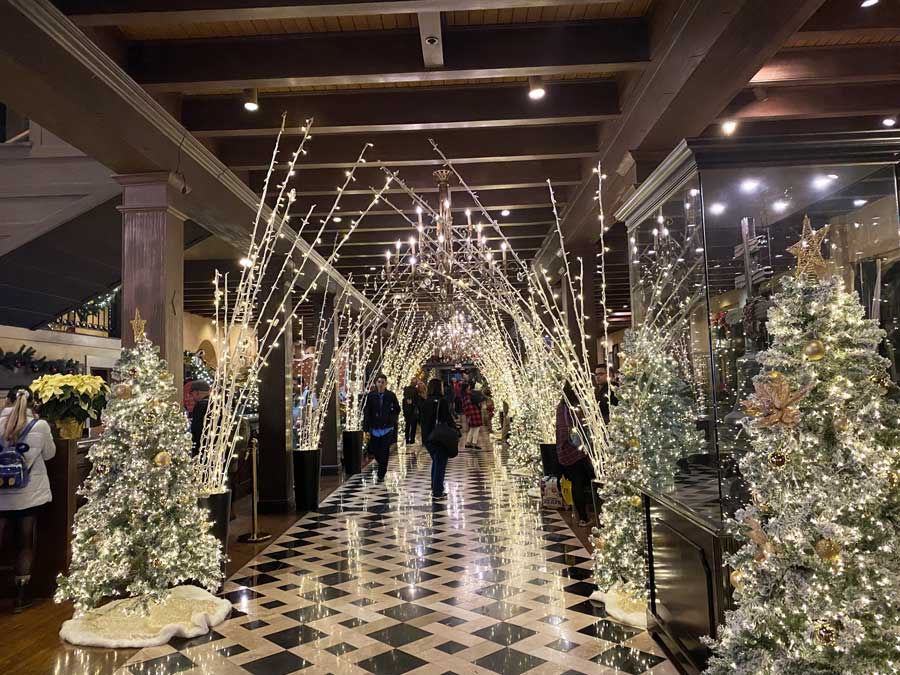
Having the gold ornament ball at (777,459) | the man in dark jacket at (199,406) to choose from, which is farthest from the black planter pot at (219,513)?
the gold ornament ball at (777,459)

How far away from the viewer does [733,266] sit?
319 centimetres

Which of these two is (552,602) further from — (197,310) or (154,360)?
(197,310)

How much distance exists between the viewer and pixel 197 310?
598 inches

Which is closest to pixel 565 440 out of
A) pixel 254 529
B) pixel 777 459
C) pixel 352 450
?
pixel 254 529

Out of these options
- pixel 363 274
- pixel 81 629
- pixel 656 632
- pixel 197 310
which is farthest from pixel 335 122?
pixel 197 310

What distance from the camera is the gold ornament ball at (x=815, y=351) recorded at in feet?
6.61

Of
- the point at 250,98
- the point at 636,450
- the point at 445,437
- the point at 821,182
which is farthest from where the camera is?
the point at 445,437

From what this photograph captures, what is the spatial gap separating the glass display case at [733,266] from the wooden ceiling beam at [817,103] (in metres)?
1.85

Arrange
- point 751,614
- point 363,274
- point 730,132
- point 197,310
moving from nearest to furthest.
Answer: point 751,614, point 730,132, point 363,274, point 197,310

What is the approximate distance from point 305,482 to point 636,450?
4480 mm

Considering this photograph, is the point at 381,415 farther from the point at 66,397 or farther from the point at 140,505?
the point at 140,505

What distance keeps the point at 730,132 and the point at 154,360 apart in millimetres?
4560

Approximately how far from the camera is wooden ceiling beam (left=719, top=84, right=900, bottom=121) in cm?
484

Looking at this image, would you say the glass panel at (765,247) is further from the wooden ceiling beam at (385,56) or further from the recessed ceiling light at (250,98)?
the recessed ceiling light at (250,98)
